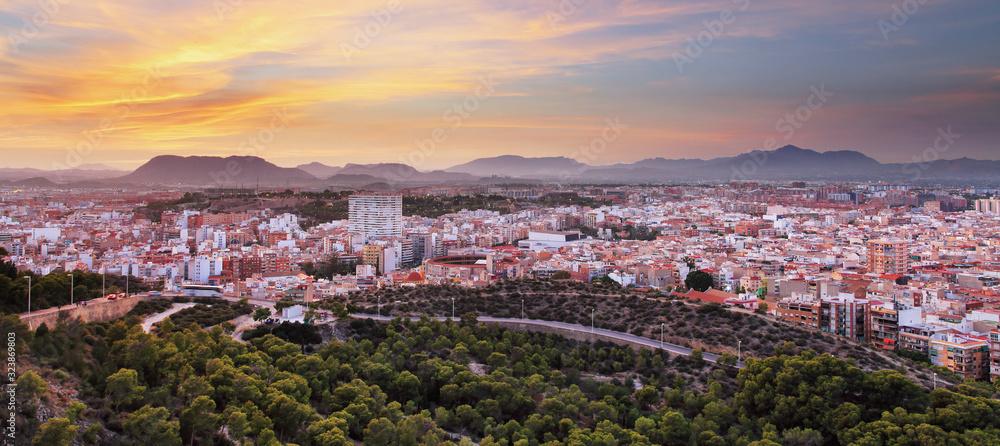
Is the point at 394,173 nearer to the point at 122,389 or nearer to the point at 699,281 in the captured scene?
the point at 699,281

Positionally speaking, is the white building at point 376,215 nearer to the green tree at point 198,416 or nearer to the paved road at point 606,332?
the paved road at point 606,332

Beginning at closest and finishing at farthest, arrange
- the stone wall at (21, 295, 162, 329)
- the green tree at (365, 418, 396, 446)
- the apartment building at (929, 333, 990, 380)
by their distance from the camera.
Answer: the green tree at (365, 418, 396, 446)
the stone wall at (21, 295, 162, 329)
the apartment building at (929, 333, 990, 380)

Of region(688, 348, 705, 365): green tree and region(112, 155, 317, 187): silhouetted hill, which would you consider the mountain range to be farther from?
region(688, 348, 705, 365): green tree

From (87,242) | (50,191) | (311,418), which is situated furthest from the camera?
(50,191)

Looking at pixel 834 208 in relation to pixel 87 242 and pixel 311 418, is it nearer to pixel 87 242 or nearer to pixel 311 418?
pixel 87 242

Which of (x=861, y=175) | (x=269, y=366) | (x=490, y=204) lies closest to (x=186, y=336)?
(x=269, y=366)

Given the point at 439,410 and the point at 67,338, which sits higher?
the point at 67,338

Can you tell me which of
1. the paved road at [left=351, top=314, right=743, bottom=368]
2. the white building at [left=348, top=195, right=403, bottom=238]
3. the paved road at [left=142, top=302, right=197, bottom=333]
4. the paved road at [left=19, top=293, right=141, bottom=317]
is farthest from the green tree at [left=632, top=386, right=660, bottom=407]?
the white building at [left=348, top=195, right=403, bottom=238]
